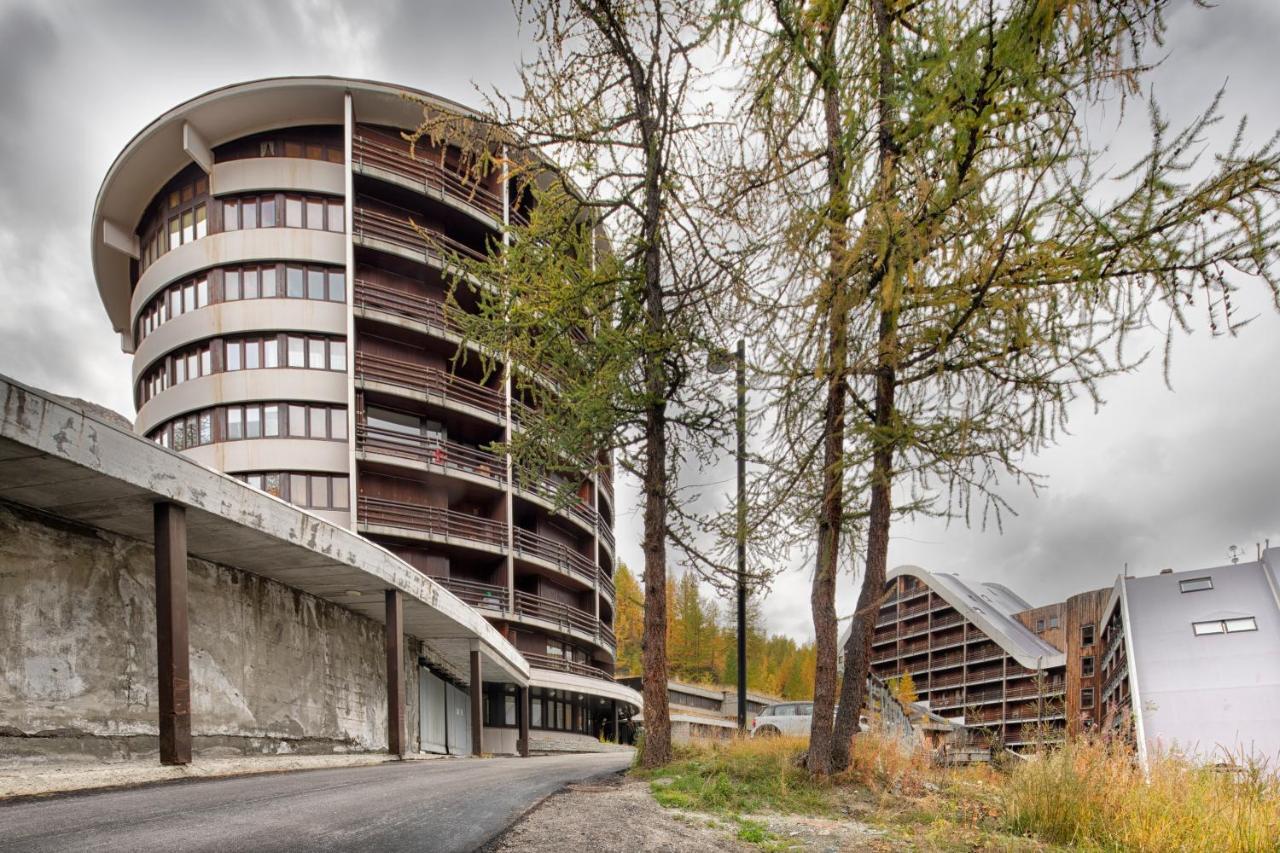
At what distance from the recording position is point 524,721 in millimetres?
28422

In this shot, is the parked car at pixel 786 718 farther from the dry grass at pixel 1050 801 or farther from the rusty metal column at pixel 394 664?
the dry grass at pixel 1050 801

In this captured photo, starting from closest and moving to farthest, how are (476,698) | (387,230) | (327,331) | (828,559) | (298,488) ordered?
(828,559)
(476,698)
(298,488)
(327,331)
(387,230)

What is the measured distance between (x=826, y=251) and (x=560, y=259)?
4705mm

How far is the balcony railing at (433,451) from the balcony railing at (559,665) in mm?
7475

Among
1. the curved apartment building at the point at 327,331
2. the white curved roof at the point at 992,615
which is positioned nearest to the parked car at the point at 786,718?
the curved apartment building at the point at 327,331

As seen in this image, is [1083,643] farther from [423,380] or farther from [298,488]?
[298,488]

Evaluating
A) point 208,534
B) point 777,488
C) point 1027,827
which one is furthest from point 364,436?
point 1027,827

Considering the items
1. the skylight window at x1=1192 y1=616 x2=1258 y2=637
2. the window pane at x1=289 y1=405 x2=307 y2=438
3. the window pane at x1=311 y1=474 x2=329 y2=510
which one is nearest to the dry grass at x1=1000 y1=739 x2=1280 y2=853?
the window pane at x1=311 y1=474 x2=329 y2=510

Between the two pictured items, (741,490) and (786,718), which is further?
(786,718)

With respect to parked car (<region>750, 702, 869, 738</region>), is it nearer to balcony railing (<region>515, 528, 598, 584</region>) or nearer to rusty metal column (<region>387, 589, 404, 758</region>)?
rusty metal column (<region>387, 589, 404, 758</region>)

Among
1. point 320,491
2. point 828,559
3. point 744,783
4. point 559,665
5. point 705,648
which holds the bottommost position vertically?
point 705,648

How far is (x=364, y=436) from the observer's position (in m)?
28.2

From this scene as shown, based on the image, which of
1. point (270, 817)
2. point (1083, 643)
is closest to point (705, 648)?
point (1083, 643)

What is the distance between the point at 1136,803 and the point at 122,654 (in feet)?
37.9
